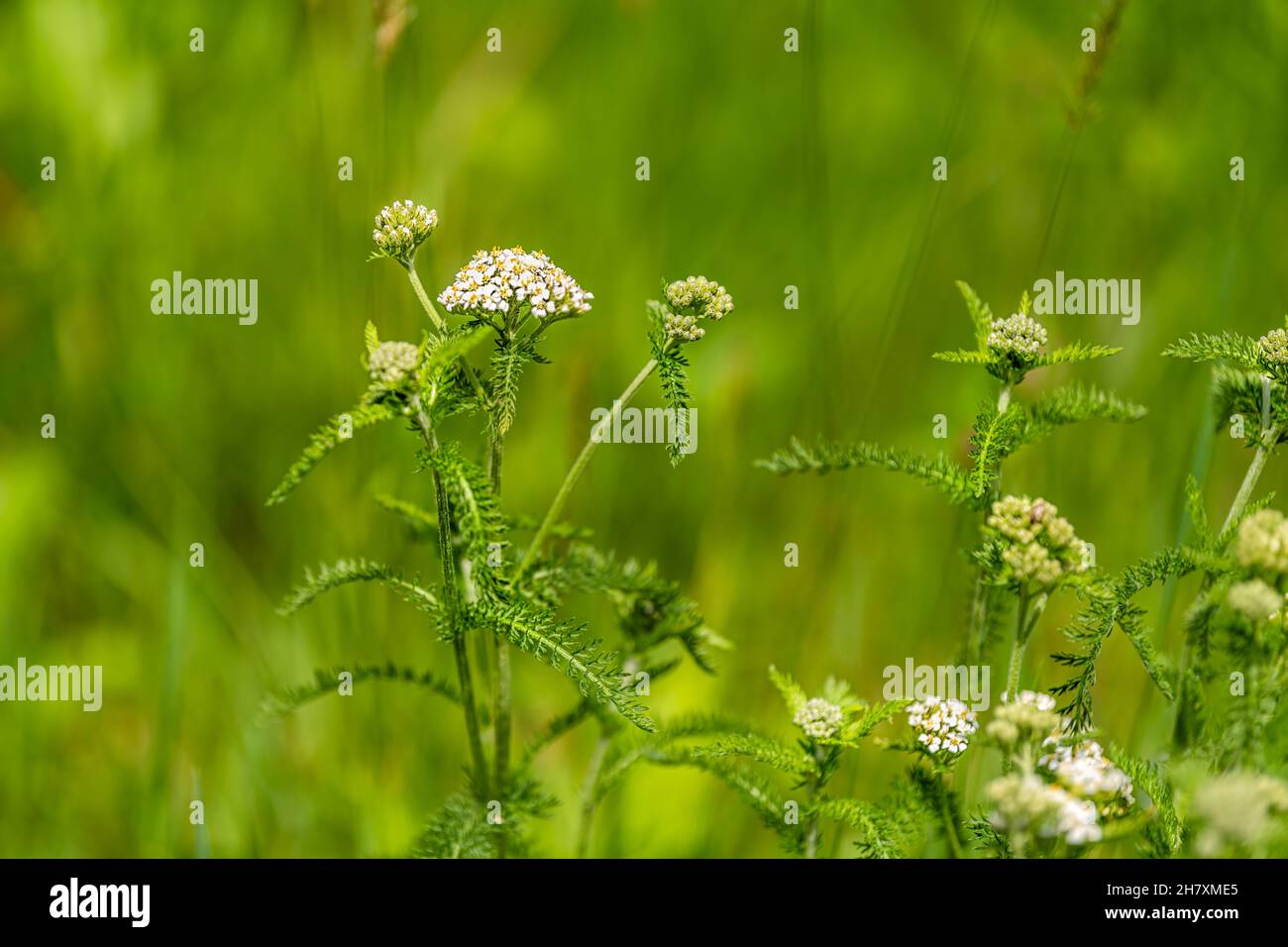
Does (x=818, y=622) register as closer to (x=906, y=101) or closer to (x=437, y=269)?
(x=437, y=269)

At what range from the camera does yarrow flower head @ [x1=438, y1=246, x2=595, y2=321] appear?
7.72ft

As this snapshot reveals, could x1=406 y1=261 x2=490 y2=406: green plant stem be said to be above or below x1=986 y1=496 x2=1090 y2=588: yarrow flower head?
above

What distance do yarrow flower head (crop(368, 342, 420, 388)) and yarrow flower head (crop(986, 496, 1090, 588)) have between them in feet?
4.01

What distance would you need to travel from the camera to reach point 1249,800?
5.82 ft

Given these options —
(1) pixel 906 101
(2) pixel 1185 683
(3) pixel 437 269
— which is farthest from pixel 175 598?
(1) pixel 906 101

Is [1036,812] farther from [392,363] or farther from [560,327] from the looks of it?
[560,327]

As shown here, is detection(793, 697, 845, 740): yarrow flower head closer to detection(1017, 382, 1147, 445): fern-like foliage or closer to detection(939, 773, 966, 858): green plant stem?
detection(939, 773, 966, 858): green plant stem

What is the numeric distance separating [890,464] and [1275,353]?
0.81 metres

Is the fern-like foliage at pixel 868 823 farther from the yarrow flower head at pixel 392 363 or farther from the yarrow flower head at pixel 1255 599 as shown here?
the yarrow flower head at pixel 392 363

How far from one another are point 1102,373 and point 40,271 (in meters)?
4.43

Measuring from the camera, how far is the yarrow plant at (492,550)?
2244 mm

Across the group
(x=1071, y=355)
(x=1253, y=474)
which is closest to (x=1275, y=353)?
(x=1253, y=474)

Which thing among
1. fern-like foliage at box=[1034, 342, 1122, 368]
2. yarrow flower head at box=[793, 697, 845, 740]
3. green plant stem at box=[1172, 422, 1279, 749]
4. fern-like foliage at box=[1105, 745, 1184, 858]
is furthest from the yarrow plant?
green plant stem at box=[1172, 422, 1279, 749]

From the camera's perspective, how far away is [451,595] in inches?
97.2
